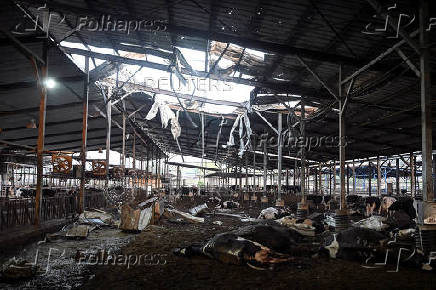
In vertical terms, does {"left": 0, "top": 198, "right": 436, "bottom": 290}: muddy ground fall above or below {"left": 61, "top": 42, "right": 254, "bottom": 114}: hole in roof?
below

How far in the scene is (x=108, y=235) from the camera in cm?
875

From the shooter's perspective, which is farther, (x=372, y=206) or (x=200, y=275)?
(x=372, y=206)

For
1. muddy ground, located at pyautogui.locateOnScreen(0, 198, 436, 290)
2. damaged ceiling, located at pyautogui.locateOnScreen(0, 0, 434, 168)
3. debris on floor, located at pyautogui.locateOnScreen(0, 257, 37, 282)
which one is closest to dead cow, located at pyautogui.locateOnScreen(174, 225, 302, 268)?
muddy ground, located at pyautogui.locateOnScreen(0, 198, 436, 290)

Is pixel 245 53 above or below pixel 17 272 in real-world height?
above

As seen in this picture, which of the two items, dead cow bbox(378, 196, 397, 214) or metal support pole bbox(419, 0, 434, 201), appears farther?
dead cow bbox(378, 196, 397, 214)

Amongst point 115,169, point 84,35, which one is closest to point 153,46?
point 84,35

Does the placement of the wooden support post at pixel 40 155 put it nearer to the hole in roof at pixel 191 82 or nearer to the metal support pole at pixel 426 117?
the hole in roof at pixel 191 82

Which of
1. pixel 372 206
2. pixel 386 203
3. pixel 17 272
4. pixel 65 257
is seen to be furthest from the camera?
pixel 372 206

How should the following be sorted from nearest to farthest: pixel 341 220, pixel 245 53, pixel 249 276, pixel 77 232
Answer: pixel 249 276
pixel 77 232
pixel 341 220
pixel 245 53

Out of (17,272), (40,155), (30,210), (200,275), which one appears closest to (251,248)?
(200,275)

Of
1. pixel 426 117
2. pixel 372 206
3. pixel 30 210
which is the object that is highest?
pixel 426 117

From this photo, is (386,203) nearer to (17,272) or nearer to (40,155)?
(40,155)

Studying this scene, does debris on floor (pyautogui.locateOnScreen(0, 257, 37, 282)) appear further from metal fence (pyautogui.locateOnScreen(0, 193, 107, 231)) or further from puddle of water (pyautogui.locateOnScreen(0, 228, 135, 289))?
metal fence (pyautogui.locateOnScreen(0, 193, 107, 231))

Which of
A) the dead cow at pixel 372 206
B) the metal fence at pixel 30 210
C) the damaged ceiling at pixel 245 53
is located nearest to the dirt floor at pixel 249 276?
the metal fence at pixel 30 210
